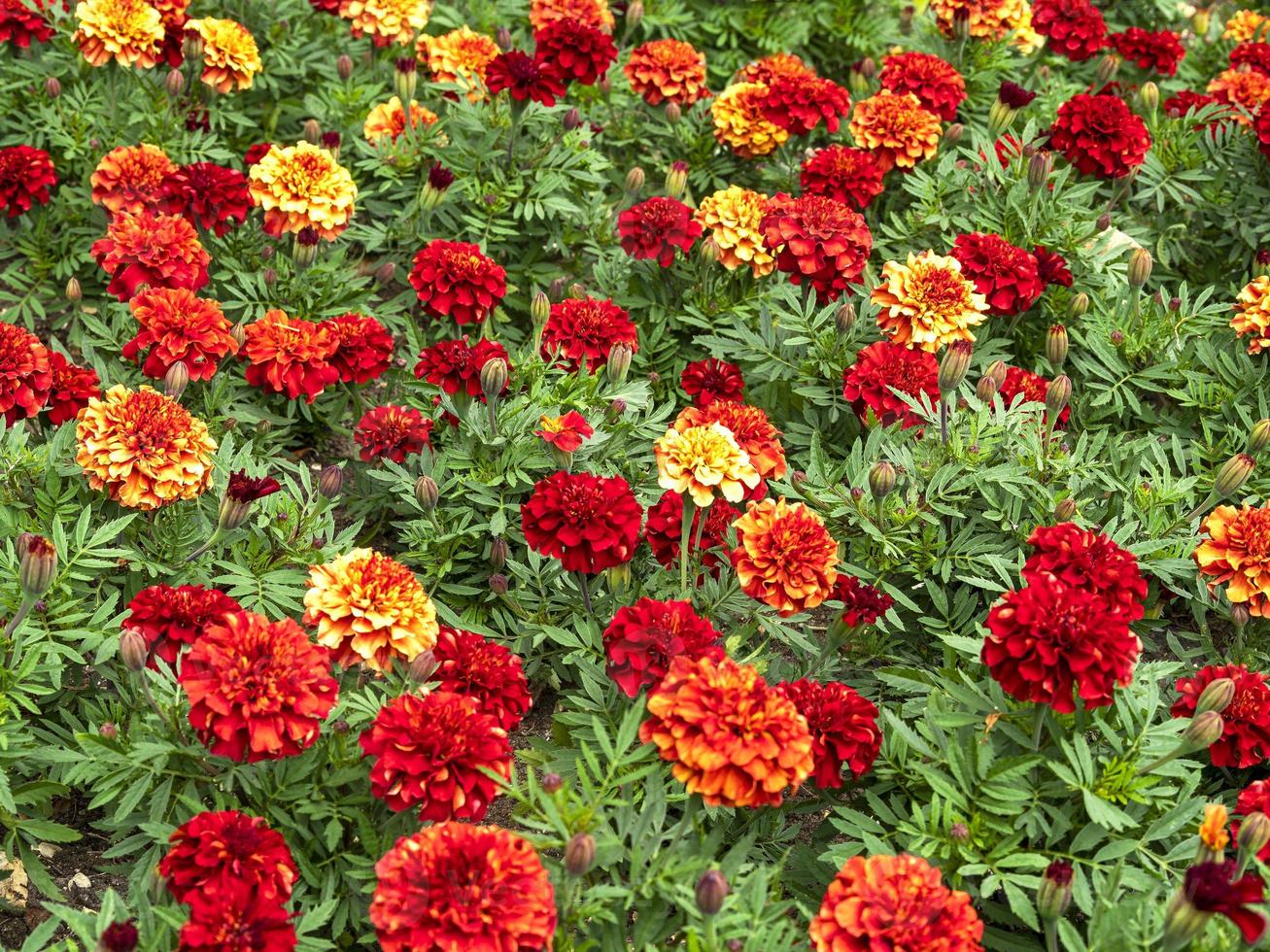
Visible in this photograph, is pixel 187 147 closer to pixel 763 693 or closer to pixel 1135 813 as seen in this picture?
pixel 763 693

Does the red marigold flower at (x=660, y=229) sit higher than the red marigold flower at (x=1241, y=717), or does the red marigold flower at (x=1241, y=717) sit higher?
the red marigold flower at (x=660, y=229)

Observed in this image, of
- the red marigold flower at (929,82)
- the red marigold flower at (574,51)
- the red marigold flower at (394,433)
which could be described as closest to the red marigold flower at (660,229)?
the red marigold flower at (574,51)

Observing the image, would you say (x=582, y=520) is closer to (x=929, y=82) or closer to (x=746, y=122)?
(x=746, y=122)

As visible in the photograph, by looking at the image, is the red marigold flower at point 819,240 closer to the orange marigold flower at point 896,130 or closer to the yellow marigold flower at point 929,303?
the yellow marigold flower at point 929,303

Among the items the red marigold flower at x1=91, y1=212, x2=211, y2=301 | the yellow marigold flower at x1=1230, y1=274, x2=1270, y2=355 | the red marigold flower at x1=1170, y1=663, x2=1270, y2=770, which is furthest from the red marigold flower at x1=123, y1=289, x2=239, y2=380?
the yellow marigold flower at x1=1230, y1=274, x2=1270, y2=355

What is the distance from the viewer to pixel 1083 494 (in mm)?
3633

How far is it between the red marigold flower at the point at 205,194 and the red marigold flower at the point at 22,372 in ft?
2.66

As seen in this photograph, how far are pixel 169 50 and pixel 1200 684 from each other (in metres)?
3.72

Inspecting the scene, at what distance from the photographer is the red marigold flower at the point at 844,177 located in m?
4.38

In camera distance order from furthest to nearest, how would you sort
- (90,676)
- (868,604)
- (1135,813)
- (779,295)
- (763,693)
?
(779,295), (90,676), (868,604), (1135,813), (763,693)

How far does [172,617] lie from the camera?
285 cm

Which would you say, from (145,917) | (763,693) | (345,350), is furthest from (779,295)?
(145,917)

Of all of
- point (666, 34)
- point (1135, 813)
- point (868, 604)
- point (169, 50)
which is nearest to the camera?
point (1135, 813)

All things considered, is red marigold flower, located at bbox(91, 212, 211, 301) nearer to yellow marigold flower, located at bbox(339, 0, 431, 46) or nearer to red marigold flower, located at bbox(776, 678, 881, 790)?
yellow marigold flower, located at bbox(339, 0, 431, 46)
